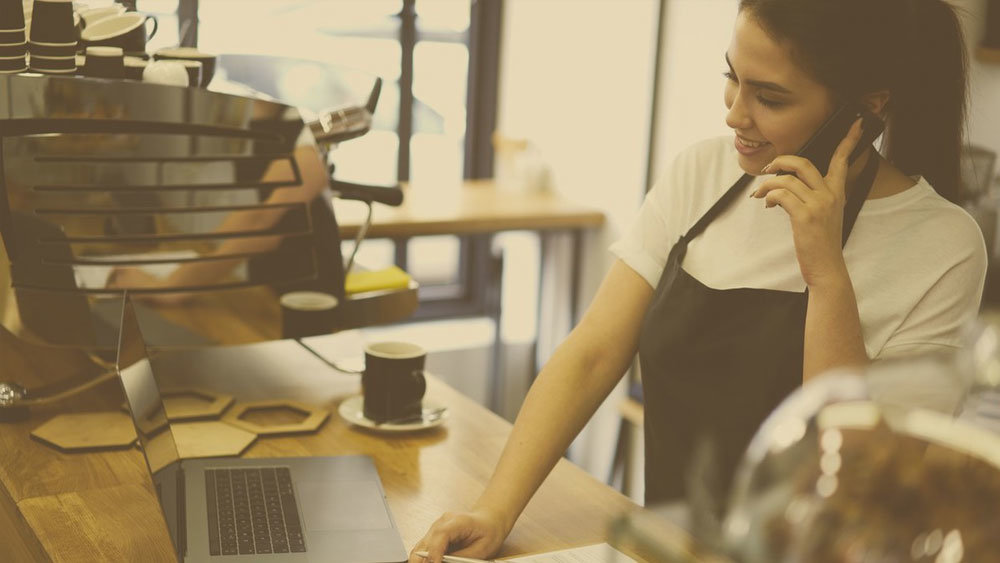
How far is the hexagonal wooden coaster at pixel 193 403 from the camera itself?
1511mm

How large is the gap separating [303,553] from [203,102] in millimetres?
711

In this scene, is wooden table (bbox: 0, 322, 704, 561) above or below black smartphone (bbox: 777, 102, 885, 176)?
below

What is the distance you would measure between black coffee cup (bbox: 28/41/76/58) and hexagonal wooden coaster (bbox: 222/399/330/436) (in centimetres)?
59

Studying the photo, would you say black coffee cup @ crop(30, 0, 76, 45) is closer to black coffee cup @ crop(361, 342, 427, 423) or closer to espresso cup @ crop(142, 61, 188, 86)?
espresso cup @ crop(142, 61, 188, 86)

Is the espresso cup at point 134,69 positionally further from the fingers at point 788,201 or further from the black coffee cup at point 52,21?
the fingers at point 788,201

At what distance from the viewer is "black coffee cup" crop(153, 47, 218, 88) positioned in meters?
1.73

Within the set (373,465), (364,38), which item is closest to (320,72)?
(364,38)

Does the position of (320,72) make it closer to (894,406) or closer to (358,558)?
(358,558)

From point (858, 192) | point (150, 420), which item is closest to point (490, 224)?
point (858, 192)

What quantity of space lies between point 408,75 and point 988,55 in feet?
6.26

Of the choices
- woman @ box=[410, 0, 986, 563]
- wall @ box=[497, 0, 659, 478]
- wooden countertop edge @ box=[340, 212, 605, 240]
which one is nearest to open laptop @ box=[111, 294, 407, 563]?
woman @ box=[410, 0, 986, 563]

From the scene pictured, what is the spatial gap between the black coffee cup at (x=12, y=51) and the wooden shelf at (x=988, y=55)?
6.29ft

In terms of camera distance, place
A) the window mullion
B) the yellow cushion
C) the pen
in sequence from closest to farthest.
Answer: the pen
the yellow cushion
the window mullion

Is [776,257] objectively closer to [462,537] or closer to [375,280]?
[462,537]
